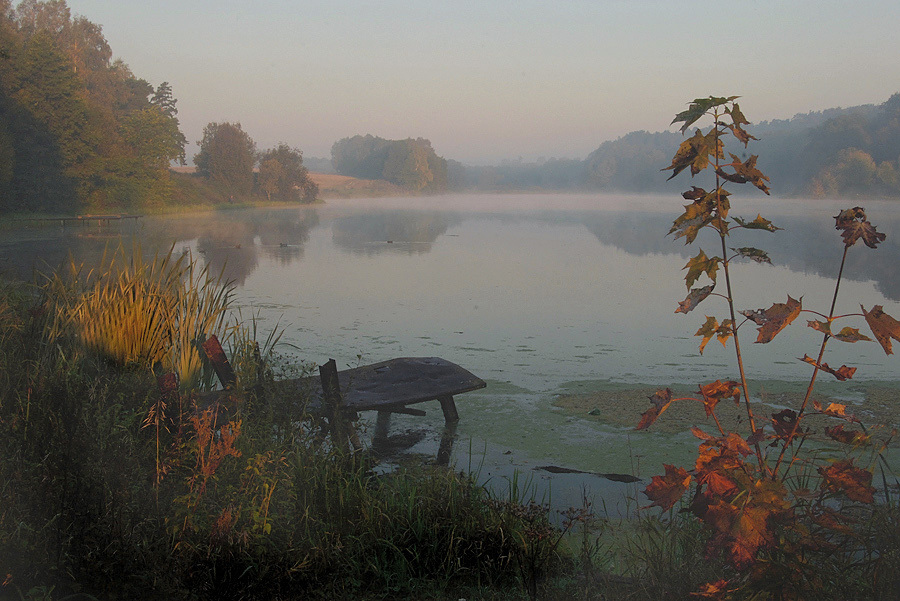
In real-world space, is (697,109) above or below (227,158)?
below

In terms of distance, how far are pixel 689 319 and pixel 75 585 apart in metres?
9.09

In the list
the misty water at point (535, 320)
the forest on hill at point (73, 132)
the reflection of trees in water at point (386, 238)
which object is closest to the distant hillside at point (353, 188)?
the forest on hill at point (73, 132)

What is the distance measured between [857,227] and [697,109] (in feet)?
1.86

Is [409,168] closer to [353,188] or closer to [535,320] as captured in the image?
[353,188]

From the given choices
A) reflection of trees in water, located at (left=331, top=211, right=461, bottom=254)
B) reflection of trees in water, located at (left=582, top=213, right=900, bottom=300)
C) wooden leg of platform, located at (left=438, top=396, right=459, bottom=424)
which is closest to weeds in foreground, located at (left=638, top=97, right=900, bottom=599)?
wooden leg of platform, located at (left=438, top=396, right=459, bottom=424)

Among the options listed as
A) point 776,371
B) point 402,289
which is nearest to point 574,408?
point 776,371

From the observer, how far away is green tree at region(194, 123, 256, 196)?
62469 millimetres

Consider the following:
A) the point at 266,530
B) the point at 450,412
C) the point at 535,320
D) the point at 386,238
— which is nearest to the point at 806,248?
the point at 386,238

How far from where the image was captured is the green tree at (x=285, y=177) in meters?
67.9

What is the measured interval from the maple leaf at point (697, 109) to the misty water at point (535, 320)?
1589 millimetres

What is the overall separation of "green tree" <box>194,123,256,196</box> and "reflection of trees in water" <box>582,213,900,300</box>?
3940 centimetres

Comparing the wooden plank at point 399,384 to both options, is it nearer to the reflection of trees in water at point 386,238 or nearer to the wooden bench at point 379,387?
the wooden bench at point 379,387

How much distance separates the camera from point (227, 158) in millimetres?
62688

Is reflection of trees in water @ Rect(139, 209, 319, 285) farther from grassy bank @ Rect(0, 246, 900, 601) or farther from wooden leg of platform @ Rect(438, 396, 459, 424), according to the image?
grassy bank @ Rect(0, 246, 900, 601)
